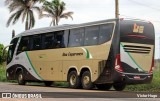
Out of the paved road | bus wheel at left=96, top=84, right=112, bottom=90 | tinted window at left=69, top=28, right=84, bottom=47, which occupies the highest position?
tinted window at left=69, top=28, right=84, bottom=47

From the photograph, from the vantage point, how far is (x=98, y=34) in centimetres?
2400

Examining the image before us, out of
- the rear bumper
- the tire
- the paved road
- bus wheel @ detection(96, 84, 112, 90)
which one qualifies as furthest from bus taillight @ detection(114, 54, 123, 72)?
bus wheel @ detection(96, 84, 112, 90)

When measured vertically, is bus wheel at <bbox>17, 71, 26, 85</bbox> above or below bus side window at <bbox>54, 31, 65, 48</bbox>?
below

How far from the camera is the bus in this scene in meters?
23.3

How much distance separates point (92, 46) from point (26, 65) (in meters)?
7.32

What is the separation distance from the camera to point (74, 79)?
2595 centimetres

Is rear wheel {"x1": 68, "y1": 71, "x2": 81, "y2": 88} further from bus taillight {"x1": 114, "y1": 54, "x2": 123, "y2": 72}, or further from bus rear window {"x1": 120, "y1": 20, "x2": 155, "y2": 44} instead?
bus rear window {"x1": 120, "y1": 20, "x2": 155, "y2": 44}

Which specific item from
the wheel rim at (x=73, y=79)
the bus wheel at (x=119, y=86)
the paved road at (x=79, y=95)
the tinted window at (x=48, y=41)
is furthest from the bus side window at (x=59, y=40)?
the paved road at (x=79, y=95)

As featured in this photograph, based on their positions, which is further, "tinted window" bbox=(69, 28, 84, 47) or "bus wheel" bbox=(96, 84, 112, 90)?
"bus wheel" bbox=(96, 84, 112, 90)

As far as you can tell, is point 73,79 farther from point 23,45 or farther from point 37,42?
point 23,45

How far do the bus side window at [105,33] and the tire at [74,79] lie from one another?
2.67 meters

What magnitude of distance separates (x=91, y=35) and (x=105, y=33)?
3.75 feet

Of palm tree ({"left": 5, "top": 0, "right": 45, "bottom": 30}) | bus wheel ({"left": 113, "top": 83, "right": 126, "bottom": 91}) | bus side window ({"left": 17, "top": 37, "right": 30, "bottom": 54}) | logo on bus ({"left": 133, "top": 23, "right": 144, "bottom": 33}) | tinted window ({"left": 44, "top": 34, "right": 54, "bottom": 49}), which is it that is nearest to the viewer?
logo on bus ({"left": 133, "top": 23, "right": 144, "bottom": 33})

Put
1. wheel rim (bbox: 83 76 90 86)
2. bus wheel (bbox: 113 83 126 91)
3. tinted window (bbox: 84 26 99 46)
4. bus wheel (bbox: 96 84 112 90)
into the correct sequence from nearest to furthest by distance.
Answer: tinted window (bbox: 84 26 99 46) → wheel rim (bbox: 83 76 90 86) → bus wheel (bbox: 113 83 126 91) → bus wheel (bbox: 96 84 112 90)
